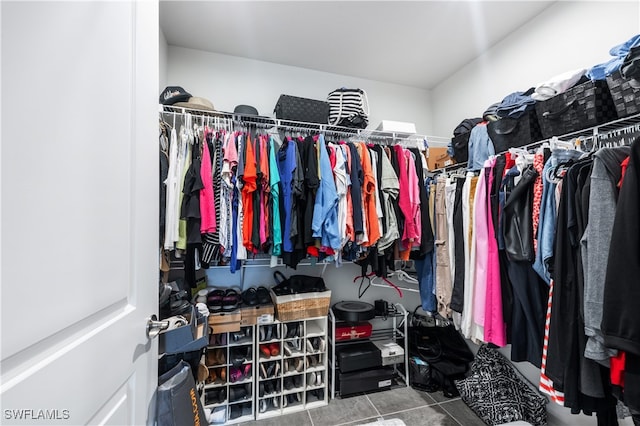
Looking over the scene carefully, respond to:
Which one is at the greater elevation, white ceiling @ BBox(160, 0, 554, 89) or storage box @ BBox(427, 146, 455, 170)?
white ceiling @ BBox(160, 0, 554, 89)

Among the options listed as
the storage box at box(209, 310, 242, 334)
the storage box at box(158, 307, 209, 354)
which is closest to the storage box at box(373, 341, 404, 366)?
the storage box at box(209, 310, 242, 334)

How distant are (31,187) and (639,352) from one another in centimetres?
141

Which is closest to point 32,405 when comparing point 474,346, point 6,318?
point 6,318

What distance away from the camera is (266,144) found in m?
1.67

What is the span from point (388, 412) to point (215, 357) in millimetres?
1270

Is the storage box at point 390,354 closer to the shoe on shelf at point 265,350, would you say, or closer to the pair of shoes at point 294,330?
the pair of shoes at point 294,330

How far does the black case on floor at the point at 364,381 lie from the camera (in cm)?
194

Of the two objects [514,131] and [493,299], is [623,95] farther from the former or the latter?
[493,299]

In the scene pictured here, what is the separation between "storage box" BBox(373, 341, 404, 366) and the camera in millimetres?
2056

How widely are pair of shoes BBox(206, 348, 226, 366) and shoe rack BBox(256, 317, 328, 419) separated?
0.24 metres

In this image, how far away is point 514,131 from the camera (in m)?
1.54

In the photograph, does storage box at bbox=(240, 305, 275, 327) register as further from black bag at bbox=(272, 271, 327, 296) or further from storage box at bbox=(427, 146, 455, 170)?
storage box at bbox=(427, 146, 455, 170)

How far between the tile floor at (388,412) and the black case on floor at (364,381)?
0.18ft

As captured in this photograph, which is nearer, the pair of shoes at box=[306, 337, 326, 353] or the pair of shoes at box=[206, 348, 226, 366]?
the pair of shoes at box=[206, 348, 226, 366]
